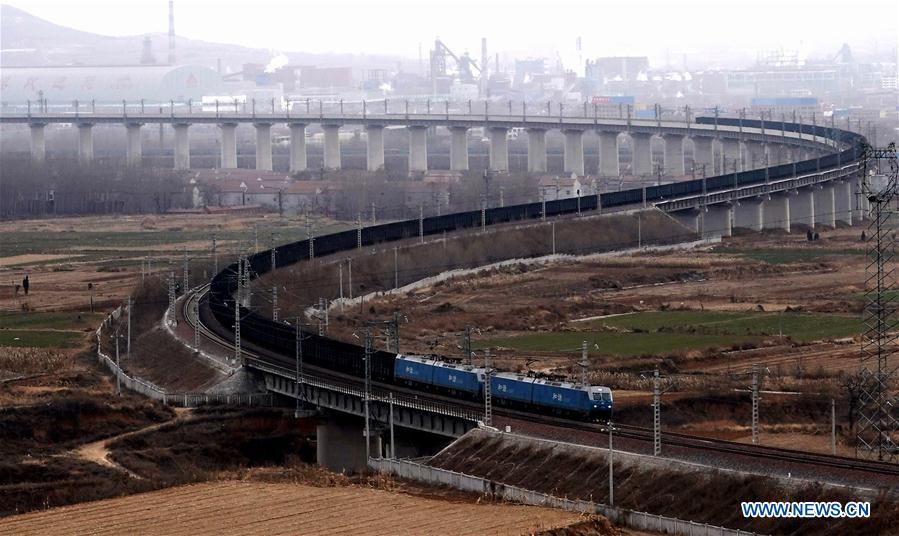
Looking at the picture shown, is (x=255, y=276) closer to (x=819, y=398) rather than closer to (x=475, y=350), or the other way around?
(x=475, y=350)

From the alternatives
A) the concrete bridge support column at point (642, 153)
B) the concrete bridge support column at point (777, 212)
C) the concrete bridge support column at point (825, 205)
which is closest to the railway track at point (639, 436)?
the concrete bridge support column at point (777, 212)

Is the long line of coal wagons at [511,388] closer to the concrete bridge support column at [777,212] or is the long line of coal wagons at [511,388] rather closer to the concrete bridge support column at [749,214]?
the concrete bridge support column at [749,214]

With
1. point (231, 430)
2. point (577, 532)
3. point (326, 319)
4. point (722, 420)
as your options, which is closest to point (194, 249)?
point (326, 319)

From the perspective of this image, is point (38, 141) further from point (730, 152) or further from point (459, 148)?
point (730, 152)

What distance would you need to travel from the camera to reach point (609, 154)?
152125mm

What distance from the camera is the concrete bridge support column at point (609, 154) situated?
495 feet

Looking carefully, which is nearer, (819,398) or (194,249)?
(819,398)

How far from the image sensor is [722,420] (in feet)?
157

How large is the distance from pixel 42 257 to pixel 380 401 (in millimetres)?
55884

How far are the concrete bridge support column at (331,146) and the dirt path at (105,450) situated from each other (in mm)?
111653

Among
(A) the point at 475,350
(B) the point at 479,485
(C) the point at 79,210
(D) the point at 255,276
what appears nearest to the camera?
(B) the point at 479,485

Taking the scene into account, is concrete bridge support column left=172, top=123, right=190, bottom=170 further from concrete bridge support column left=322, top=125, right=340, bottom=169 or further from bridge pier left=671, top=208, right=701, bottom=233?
bridge pier left=671, top=208, right=701, bottom=233

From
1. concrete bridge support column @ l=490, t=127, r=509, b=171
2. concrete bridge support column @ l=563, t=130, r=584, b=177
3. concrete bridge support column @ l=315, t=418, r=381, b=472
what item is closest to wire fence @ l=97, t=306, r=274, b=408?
concrete bridge support column @ l=315, t=418, r=381, b=472

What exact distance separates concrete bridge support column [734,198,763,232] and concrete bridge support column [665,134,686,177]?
36.8 m
